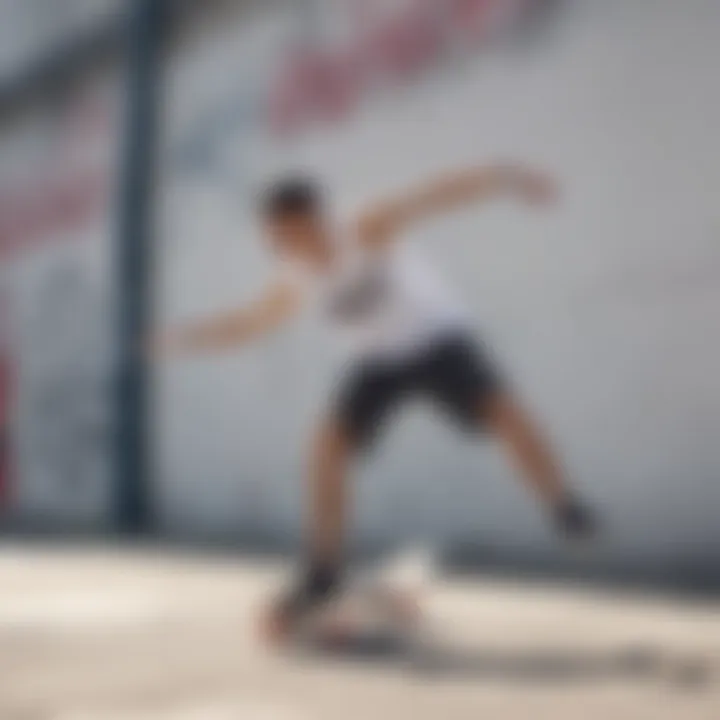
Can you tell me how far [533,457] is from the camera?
4.82 m

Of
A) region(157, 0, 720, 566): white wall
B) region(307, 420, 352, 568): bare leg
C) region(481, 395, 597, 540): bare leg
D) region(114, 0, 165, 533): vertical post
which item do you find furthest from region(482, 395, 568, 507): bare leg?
region(114, 0, 165, 533): vertical post

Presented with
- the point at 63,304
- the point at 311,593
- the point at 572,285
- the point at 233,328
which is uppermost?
the point at 63,304

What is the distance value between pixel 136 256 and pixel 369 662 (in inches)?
187

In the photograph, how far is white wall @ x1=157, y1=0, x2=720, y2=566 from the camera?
4.63 meters

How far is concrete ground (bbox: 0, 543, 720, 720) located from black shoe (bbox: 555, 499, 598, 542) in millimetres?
499

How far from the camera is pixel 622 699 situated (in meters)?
2.55

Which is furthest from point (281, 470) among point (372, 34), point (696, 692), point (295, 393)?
point (696, 692)

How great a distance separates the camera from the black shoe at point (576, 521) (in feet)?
15.9

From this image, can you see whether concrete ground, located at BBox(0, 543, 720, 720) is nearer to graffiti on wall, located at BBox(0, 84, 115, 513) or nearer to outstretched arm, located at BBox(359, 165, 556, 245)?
outstretched arm, located at BBox(359, 165, 556, 245)

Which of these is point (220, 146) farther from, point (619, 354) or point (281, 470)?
point (619, 354)

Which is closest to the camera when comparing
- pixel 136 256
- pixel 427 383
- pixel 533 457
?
pixel 427 383

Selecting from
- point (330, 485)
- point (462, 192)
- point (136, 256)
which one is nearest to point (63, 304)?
point (136, 256)

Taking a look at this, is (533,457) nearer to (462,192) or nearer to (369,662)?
(462,192)

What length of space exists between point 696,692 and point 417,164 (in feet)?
11.8
